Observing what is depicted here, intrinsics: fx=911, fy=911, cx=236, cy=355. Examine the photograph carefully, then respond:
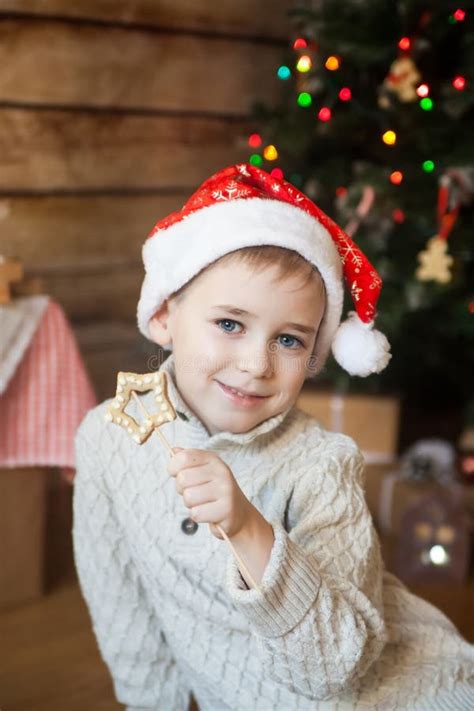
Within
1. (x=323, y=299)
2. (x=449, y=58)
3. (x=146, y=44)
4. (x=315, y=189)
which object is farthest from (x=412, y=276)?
(x=323, y=299)

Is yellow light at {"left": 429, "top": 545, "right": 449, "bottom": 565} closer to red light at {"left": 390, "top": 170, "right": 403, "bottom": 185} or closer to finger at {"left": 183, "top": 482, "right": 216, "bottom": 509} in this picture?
red light at {"left": 390, "top": 170, "right": 403, "bottom": 185}

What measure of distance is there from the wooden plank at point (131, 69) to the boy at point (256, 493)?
123cm

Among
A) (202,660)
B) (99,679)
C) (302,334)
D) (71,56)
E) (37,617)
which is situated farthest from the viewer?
(71,56)

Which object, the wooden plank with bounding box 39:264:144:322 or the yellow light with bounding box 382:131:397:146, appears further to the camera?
the wooden plank with bounding box 39:264:144:322

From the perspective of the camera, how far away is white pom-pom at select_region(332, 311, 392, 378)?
997 millimetres

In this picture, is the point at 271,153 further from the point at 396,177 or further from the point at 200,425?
the point at 200,425

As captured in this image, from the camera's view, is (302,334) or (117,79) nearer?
(302,334)

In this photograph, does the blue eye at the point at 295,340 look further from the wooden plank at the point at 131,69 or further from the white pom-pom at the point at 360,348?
the wooden plank at the point at 131,69

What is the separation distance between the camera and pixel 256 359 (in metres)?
0.92

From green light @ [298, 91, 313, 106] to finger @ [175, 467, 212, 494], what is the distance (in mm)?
1451

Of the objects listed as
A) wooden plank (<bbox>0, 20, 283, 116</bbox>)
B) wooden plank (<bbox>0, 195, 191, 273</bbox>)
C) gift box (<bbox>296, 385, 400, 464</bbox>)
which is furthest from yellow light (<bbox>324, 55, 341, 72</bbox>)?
gift box (<bbox>296, 385, 400, 464</bbox>)

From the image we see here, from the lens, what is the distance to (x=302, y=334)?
3.13 ft

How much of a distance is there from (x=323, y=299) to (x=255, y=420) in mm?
150

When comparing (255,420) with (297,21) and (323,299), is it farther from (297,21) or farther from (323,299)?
(297,21)
